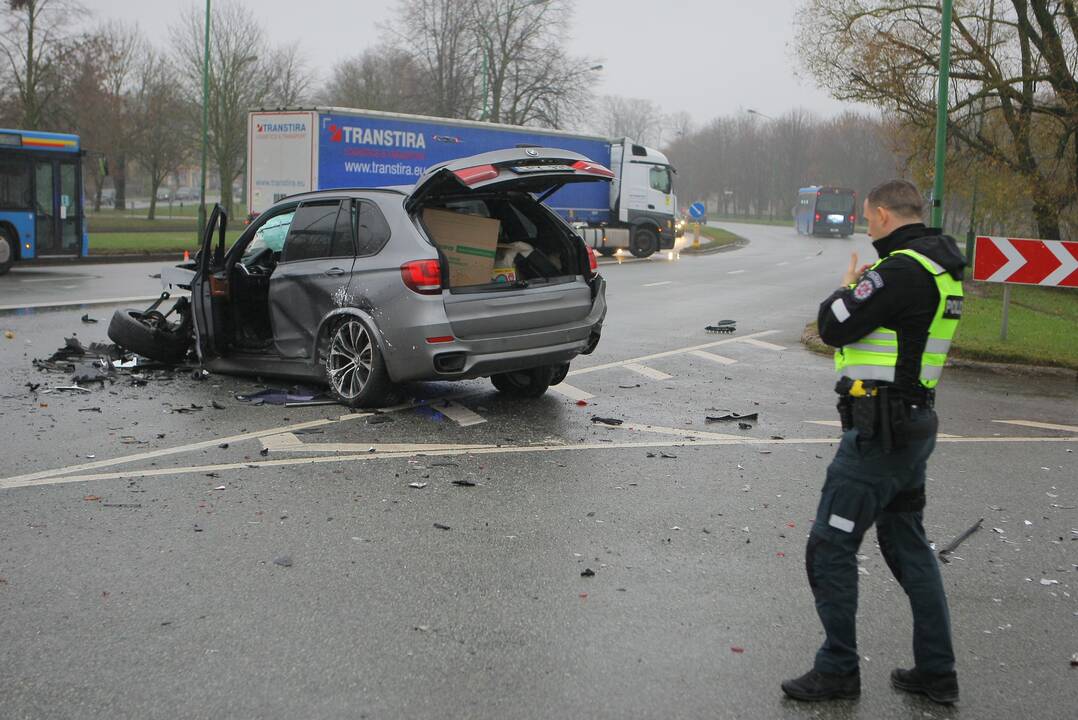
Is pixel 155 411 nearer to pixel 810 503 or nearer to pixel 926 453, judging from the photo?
pixel 810 503

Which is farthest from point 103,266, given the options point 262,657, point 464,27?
point 464,27

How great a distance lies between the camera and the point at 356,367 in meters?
8.09

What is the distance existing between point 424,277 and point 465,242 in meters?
0.73

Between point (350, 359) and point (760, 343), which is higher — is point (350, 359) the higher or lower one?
the higher one

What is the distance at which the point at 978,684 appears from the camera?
374 centimetres

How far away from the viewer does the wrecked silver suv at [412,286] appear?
302 inches

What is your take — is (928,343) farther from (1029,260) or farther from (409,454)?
(1029,260)

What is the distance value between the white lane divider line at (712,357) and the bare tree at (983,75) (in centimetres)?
1396

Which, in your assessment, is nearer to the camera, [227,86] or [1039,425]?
[1039,425]

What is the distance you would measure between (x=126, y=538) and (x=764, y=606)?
2921mm

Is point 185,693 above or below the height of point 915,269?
below

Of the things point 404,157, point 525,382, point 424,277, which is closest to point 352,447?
point 424,277

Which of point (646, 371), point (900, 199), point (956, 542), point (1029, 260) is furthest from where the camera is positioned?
point (1029, 260)

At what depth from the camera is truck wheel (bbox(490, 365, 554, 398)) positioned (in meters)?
8.79
